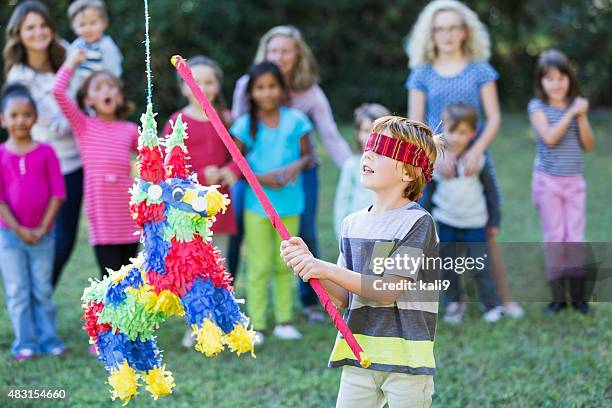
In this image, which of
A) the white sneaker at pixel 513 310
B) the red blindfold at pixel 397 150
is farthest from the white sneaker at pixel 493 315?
the red blindfold at pixel 397 150

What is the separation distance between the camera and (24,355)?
3.89m

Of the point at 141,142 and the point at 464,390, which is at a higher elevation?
the point at 141,142

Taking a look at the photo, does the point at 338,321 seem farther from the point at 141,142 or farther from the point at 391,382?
the point at 141,142

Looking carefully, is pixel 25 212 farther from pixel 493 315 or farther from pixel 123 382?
pixel 493 315

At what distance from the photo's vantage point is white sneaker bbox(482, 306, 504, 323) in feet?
14.5

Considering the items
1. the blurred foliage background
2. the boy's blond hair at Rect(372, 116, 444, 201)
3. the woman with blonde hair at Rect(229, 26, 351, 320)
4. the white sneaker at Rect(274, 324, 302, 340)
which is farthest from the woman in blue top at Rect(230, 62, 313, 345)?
the blurred foliage background

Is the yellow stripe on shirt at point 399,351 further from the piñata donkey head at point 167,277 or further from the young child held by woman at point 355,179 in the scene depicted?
the young child held by woman at point 355,179

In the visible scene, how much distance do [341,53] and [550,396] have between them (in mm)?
11295

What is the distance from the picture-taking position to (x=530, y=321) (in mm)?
4371

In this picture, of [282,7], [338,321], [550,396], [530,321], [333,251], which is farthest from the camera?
[282,7]

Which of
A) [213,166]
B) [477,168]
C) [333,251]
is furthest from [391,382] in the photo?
[333,251]

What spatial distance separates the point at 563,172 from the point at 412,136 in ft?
8.38

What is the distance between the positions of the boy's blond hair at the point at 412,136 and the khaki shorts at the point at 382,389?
49cm

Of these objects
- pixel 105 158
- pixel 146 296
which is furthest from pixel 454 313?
pixel 146 296
